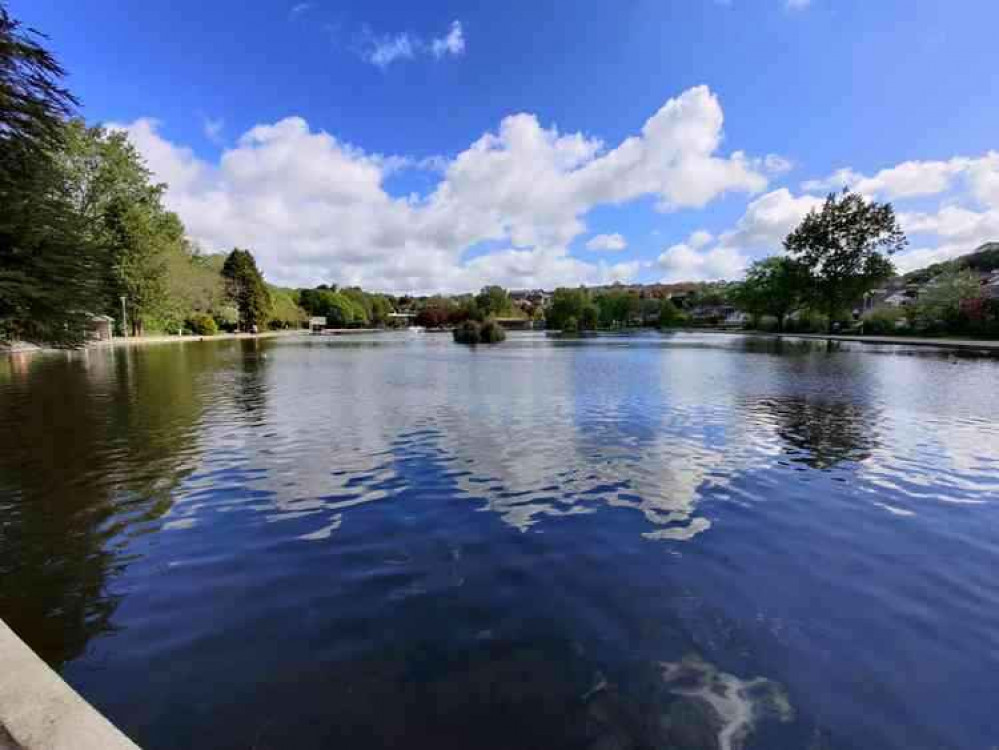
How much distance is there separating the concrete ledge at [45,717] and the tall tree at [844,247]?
7013 cm

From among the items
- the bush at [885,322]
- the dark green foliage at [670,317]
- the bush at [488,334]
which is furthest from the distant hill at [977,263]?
the bush at [488,334]

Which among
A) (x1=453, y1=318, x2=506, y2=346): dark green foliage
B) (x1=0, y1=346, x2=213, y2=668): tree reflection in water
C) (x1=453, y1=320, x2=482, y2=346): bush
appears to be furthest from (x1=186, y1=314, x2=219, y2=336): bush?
(x1=0, y1=346, x2=213, y2=668): tree reflection in water

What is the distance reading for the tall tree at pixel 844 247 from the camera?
55750 mm

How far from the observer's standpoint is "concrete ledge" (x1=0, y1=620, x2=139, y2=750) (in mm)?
2162

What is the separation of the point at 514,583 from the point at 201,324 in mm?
76877

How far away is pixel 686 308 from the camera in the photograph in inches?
5556

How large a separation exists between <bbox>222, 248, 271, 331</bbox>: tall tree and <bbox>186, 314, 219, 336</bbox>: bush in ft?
34.5

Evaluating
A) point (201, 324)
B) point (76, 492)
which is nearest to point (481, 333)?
point (201, 324)

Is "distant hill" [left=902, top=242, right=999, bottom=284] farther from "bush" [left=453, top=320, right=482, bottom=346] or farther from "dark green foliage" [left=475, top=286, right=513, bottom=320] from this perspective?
"dark green foliage" [left=475, top=286, right=513, bottom=320]

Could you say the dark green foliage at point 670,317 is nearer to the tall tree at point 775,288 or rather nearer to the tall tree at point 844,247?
the tall tree at point 775,288

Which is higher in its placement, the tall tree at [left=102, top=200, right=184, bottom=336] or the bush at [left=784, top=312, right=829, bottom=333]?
the tall tree at [left=102, top=200, right=184, bottom=336]

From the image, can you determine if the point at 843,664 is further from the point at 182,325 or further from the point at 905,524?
the point at 182,325

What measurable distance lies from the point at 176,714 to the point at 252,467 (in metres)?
5.84

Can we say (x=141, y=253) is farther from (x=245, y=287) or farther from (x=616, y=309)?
(x=616, y=309)
